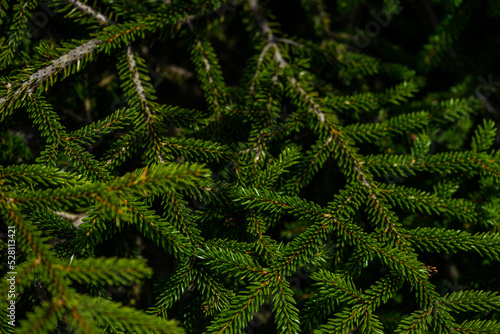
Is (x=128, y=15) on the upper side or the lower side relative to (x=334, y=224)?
upper

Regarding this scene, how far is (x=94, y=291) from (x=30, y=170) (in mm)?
564

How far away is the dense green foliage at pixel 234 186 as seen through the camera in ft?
3.90

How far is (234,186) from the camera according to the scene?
1.45m

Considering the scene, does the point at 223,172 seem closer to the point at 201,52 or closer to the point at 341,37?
the point at 201,52

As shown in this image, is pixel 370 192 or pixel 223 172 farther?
pixel 223 172

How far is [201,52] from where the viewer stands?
1945 millimetres

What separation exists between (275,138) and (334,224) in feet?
1.76

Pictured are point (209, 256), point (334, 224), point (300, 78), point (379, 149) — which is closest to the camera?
point (209, 256)

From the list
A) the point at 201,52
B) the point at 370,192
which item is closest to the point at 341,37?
the point at 201,52

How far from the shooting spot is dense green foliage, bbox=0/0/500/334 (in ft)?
3.90

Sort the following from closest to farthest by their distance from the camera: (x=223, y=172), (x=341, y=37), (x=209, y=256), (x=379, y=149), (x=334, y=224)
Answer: (x=209, y=256), (x=334, y=224), (x=223, y=172), (x=379, y=149), (x=341, y=37)

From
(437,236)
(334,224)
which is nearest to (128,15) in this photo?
(334,224)

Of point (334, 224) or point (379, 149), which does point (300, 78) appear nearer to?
point (379, 149)

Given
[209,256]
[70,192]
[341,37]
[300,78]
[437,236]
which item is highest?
[341,37]
